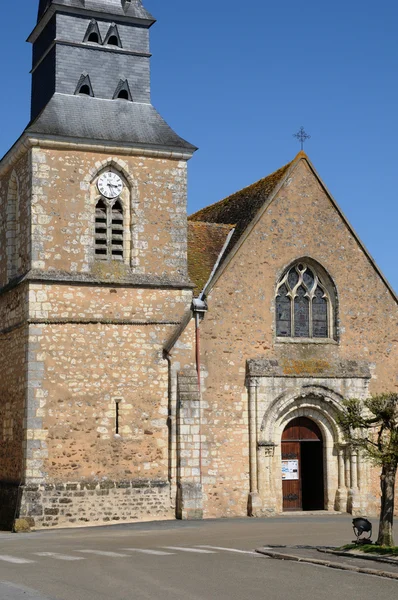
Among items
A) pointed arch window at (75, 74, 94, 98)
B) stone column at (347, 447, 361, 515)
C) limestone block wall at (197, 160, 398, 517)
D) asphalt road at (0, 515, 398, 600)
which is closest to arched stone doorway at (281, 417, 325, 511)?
stone column at (347, 447, 361, 515)

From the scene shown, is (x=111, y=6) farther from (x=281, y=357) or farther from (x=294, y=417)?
(x=294, y=417)

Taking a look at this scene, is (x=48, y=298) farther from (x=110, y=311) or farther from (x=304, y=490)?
(x=304, y=490)

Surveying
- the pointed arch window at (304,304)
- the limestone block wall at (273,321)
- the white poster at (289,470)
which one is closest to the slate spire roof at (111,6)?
the limestone block wall at (273,321)

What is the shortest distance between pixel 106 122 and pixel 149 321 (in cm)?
511

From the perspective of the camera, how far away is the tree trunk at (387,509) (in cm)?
1508

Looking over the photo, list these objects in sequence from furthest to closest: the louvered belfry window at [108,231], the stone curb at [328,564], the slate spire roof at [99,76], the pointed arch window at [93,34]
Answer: the pointed arch window at [93,34] → the slate spire roof at [99,76] → the louvered belfry window at [108,231] → the stone curb at [328,564]

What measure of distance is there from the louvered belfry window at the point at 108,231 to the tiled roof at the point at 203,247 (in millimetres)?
2157

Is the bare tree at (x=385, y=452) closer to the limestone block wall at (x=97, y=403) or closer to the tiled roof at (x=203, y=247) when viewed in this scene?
the limestone block wall at (x=97, y=403)

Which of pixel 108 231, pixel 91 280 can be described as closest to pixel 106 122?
pixel 108 231

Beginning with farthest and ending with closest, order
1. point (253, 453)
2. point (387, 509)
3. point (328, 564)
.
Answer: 1. point (253, 453)
2. point (387, 509)
3. point (328, 564)

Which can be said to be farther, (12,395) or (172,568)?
(12,395)

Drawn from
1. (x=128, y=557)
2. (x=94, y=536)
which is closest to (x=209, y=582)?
(x=128, y=557)

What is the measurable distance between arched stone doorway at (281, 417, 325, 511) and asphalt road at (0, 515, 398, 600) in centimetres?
409

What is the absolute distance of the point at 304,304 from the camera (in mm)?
24500
